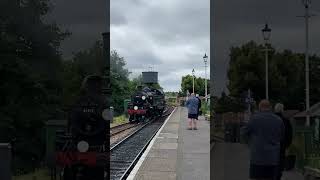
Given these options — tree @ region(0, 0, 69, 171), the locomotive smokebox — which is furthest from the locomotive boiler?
tree @ region(0, 0, 69, 171)

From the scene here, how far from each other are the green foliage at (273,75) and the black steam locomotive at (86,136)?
262cm

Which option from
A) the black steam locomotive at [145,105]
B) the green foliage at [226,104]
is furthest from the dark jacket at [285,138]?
the black steam locomotive at [145,105]

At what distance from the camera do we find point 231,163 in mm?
10914

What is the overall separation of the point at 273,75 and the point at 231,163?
221 cm

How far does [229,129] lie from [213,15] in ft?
9.98

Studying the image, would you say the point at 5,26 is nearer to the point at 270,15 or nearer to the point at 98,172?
the point at 98,172

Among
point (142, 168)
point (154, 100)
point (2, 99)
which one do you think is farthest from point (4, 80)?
point (154, 100)

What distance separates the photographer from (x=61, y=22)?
740 centimetres

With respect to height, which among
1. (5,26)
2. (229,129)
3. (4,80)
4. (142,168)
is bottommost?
(142,168)

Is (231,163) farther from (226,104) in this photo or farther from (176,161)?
(226,104)

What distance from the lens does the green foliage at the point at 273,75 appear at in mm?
9234

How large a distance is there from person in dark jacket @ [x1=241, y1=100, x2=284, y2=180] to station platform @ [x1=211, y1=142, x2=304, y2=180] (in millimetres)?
1884

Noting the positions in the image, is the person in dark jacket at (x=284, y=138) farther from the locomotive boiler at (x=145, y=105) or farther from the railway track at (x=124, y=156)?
the locomotive boiler at (x=145, y=105)

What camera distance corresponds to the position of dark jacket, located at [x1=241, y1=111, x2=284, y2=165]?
7.14 metres
